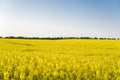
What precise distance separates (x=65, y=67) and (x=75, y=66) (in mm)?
446

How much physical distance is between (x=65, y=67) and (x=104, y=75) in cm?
207

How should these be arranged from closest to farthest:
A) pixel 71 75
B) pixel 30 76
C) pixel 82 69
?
pixel 30 76 → pixel 71 75 → pixel 82 69

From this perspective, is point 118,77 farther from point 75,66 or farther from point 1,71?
point 1,71

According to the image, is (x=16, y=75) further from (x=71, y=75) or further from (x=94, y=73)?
(x=94, y=73)

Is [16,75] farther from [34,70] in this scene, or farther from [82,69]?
[82,69]

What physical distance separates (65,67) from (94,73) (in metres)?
1.23

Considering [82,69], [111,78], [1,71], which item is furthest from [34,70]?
[111,78]

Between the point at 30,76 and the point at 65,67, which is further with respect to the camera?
the point at 65,67

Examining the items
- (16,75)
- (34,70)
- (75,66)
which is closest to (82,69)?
(75,66)

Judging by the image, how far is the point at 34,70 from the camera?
11445mm

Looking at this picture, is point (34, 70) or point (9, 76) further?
point (34, 70)

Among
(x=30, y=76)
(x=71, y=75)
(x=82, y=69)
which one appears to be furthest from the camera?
(x=82, y=69)

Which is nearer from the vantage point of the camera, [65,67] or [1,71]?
[1,71]

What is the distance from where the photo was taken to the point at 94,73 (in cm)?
1234
